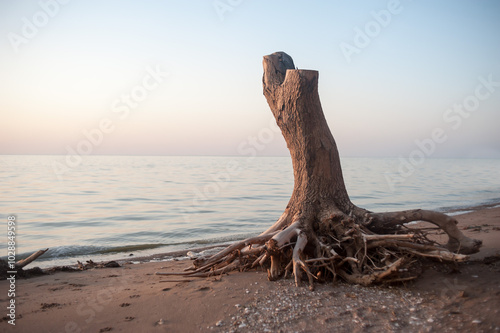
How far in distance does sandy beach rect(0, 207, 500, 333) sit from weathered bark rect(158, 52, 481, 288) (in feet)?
1.04

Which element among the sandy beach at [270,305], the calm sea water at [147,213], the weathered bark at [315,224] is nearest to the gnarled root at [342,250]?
the weathered bark at [315,224]

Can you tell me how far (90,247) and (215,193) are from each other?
13.2m

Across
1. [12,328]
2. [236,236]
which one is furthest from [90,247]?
[12,328]

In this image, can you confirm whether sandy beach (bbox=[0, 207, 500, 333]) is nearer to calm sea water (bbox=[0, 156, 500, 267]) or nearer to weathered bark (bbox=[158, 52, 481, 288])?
weathered bark (bbox=[158, 52, 481, 288])

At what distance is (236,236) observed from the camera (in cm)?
1263

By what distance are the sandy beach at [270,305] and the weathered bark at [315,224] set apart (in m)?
0.32

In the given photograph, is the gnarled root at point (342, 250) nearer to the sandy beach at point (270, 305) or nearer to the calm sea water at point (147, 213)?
the sandy beach at point (270, 305)

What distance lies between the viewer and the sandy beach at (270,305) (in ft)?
13.9

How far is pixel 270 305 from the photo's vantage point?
4.71 m

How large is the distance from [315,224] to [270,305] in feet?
6.42

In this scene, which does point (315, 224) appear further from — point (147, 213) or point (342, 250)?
point (147, 213)

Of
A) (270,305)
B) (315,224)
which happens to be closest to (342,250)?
(315,224)

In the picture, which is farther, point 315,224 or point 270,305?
point 315,224

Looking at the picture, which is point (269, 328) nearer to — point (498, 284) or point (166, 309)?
point (166, 309)
